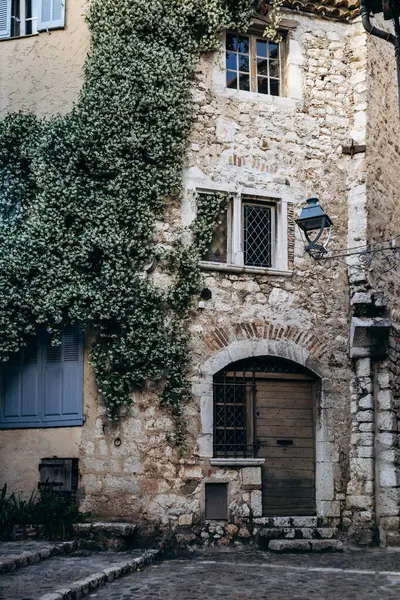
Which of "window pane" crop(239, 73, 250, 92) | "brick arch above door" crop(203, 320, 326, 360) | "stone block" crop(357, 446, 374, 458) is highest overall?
"window pane" crop(239, 73, 250, 92)

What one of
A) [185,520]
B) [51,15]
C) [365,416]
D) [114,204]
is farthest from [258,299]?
[51,15]

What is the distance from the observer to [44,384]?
11.2 metres

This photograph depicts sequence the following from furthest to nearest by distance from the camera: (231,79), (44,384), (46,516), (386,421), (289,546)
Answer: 1. (231,79)
2. (386,421)
3. (44,384)
4. (289,546)
5. (46,516)

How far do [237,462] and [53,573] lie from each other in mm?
3231

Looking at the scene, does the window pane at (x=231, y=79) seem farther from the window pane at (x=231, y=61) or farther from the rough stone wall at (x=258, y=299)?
the rough stone wall at (x=258, y=299)

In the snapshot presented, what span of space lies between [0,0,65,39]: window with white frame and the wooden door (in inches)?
227

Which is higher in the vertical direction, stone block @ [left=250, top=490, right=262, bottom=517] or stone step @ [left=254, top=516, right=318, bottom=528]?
stone block @ [left=250, top=490, right=262, bottom=517]

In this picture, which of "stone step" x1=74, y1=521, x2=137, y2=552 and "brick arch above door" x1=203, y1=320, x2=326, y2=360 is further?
"brick arch above door" x1=203, y1=320, x2=326, y2=360

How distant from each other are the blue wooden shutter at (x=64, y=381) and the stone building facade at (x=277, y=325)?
0.14 metres

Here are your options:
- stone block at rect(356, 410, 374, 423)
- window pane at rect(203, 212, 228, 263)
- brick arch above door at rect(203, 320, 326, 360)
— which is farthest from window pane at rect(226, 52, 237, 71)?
stone block at rect(356, 410, 374, 423)

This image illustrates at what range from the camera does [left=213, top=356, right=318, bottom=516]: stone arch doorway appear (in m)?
11.1

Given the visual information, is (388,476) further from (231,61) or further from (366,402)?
(231,61)

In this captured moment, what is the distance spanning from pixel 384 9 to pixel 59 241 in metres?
4.86

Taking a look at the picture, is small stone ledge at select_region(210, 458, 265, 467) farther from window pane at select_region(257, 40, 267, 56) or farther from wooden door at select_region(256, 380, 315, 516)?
window pane at select_region(257, 40, 267, 56)
